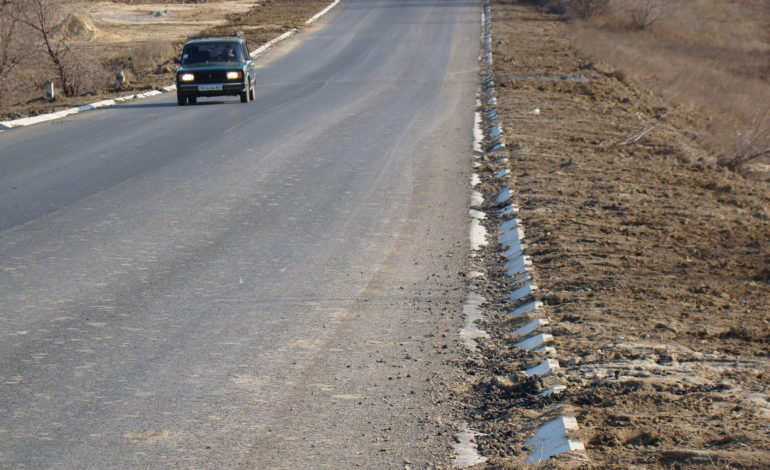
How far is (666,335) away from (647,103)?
19370 millimetres

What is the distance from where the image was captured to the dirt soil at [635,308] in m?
4.95

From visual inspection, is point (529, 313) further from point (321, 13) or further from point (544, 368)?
point (321, 13)

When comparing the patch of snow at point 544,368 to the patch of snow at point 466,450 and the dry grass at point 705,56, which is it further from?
the dry grass at point 705,56

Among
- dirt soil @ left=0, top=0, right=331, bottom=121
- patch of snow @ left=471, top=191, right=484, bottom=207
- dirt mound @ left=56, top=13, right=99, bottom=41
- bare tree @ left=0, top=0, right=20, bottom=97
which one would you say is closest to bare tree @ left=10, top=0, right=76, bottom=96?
bare tree @ left=0, top=0, right=20, bottom=97

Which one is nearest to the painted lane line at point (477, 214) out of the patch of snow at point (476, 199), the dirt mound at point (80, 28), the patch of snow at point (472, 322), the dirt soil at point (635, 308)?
the dirt soil at point (635, 308)

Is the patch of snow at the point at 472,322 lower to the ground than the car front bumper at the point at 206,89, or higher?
higher

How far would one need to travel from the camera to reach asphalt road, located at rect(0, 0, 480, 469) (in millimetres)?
5074

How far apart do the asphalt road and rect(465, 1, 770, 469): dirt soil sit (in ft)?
1.46

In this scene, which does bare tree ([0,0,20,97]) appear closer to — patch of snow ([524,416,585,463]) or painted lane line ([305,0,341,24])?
painted lane line ([305,0,341,24])

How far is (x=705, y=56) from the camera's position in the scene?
137 ft

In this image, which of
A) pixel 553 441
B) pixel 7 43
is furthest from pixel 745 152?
pixel 7 43

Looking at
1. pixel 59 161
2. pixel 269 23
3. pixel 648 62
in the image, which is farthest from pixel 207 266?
pixel 269 23

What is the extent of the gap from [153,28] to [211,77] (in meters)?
32.0

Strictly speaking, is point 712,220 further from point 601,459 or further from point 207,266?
point 601,459
